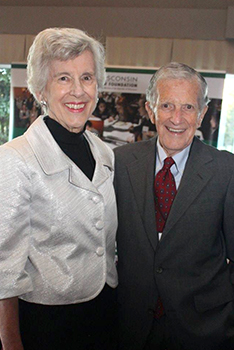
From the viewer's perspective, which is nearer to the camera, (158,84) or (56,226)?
(56,226)

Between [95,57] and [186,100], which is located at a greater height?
[95,57]

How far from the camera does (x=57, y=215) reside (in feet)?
4.85

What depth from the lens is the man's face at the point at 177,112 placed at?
1.88m

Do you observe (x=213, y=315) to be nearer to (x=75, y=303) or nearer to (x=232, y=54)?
(x=75, y=303)

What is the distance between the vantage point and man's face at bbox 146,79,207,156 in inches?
73.9

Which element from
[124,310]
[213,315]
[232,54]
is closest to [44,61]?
[124,310]

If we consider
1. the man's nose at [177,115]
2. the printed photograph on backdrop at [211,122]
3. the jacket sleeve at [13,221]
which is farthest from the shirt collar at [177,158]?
the printed photograph on backdrop at [211,122]

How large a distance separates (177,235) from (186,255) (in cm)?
10

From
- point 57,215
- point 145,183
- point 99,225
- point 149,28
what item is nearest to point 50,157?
point 57,215

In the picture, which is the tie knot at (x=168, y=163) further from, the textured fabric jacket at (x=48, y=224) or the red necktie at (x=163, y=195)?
the textured fabric jacket at (x=48, y=224)

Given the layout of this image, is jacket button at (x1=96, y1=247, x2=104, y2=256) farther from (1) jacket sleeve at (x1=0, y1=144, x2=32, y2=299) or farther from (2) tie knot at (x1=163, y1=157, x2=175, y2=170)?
(2) tie knot at (x1=163, y1=157, x2=175, y2=170)

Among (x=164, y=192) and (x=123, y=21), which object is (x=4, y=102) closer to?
(x=123, y=21)

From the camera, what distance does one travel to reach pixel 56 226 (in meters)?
A: 1.48

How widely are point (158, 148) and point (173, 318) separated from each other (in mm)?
810
